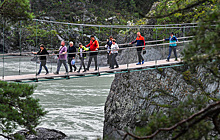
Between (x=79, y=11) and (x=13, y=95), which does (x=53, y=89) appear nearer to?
(x=13, y=95)

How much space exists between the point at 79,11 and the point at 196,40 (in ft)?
111

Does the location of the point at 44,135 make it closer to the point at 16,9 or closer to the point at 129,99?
the point at 129,99

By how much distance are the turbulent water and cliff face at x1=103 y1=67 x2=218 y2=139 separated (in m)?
1.26

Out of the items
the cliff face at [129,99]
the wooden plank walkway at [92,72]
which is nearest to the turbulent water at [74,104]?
the wooden plank walkway at [92,72]

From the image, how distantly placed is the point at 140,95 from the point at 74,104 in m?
7.03

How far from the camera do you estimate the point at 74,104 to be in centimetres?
1941

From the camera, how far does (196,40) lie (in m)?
5.14

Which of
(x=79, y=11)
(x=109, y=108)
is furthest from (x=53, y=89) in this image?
(x=79, y=11)

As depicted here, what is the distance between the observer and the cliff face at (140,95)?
503 inches

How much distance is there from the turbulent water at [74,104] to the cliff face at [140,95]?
1255mm

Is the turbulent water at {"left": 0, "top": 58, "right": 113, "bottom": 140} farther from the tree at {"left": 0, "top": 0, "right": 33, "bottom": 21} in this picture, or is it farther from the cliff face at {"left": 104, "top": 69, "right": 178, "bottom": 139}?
the tree at {"left": 0, "top": 0, "right": 33, "bottom": 21}

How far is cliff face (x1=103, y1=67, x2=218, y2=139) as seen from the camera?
503 inches

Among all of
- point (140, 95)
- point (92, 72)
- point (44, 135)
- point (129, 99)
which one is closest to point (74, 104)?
point (44, 135)

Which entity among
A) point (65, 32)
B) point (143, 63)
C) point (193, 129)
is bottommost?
point (193, 129)
